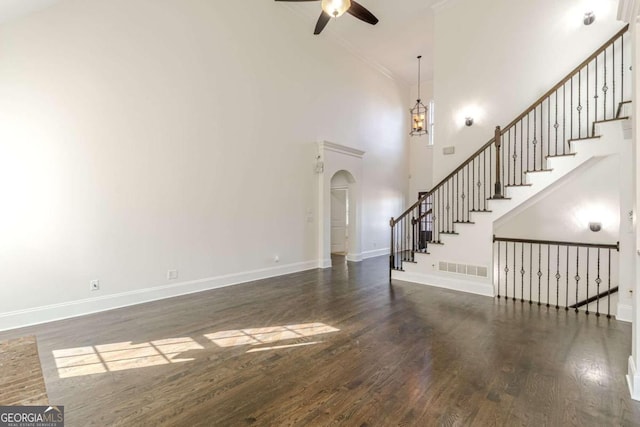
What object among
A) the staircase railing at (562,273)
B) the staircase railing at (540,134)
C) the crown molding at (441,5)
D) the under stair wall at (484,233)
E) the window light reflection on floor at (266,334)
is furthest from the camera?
the crown molding at (441,5)

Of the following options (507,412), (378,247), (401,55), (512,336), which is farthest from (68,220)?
(401,55)

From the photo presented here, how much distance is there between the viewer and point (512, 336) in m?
3.25

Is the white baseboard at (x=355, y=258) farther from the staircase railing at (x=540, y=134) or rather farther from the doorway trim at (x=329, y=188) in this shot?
the staircase railing at (x=540, y=134)

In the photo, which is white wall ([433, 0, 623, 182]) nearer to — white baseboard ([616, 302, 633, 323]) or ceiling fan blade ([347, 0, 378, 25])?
ceiling fan blade ([347, 0, 378, 25])

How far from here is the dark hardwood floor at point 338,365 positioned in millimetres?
2023

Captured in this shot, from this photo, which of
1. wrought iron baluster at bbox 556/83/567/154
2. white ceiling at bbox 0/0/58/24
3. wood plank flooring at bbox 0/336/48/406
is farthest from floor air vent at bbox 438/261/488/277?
white ceiling at bbox 0/0/58/24

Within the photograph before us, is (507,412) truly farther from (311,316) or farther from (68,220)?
(68,220)

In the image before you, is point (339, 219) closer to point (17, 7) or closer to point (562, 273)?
point (562, 273)

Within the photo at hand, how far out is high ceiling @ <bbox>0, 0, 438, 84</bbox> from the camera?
6.43 metres

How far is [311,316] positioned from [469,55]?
599 cm

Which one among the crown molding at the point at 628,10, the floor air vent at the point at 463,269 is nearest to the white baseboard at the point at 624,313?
the floor air vent at the point at 463,269

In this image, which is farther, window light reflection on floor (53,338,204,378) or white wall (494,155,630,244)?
white wall (494,155,630,244)

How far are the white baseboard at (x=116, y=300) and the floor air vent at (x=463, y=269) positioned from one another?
3298 millimetres

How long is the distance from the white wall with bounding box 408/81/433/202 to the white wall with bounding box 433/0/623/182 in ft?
12.6
